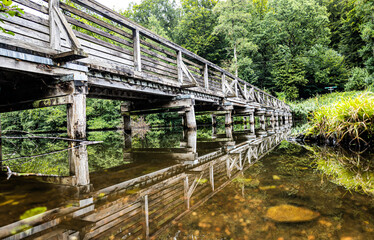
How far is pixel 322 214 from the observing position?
3.87 ft

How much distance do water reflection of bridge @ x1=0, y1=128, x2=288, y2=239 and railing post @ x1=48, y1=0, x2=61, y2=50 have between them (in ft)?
8.13

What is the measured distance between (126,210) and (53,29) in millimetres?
3136

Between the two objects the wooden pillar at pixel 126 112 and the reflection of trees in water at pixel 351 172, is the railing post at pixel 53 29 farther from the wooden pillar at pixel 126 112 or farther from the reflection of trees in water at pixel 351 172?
Answer: the wooden pillar at pixel 126 112

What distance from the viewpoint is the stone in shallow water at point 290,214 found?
1.15 meters

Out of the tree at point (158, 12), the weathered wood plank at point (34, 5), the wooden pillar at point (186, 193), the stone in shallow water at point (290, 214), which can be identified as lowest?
the stone in shallow water at point (290, 214)

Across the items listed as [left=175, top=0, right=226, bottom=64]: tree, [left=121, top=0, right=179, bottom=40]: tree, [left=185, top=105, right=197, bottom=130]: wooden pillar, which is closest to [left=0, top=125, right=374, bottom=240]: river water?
[left=185, top=105, right=197, bottom=130]: wooden pillar

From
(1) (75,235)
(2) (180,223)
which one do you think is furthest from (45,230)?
(2) (180,223)

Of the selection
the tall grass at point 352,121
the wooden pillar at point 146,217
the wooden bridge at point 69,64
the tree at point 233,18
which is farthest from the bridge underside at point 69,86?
the tree at point 233,18

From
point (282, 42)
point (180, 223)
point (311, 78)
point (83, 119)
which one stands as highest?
point (282, 42)

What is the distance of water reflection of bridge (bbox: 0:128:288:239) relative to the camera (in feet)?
3.54

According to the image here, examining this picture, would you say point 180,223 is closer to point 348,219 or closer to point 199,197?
point 199,197

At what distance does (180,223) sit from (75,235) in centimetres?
55

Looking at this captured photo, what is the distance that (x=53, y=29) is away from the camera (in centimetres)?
314

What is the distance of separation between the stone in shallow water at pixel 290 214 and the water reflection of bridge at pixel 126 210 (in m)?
0.46
